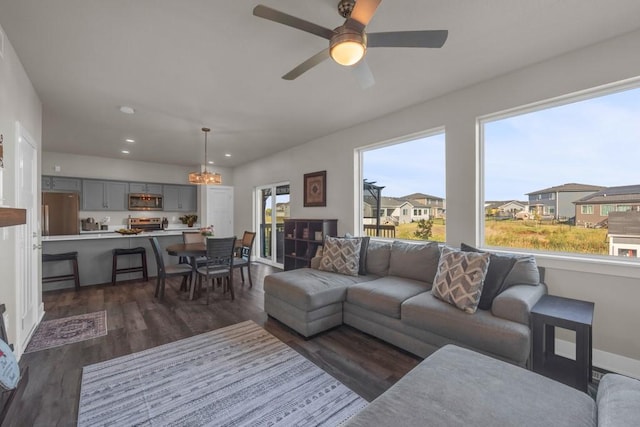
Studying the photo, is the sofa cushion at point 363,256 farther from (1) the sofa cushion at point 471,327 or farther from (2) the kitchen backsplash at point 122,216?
(2) the kitchen backsplash at point 122,216

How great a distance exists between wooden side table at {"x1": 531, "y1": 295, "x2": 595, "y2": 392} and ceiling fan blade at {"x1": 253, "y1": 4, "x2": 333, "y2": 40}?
7.84 ft

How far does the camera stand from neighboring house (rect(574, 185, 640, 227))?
2270mm

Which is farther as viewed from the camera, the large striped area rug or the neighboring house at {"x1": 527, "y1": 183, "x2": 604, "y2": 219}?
the neighboring house at {"x1": 527, "y1": 183, "x2": 604, "y2": 219}

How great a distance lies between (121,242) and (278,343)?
3.86 m

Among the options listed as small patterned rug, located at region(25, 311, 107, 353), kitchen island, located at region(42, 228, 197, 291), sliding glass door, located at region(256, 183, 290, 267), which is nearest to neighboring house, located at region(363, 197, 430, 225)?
sliding glass door, located at region(256, 183, 290, 267)

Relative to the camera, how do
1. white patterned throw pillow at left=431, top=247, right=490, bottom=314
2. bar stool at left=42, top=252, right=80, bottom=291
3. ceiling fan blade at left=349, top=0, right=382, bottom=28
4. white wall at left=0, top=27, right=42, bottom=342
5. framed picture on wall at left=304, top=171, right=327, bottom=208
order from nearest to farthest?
ceiling fan blade at left=349, top=0, right=382, bottom=28
white wall at left=0, top=27, right=42, bottom=342
white patterned throw pillow at left=431, top=247, right=490, bottom=314
bar stool at left=42, top=252, right=80, bottom=291
framed picture on wall at left=304, top=171, right=327, bottom=208

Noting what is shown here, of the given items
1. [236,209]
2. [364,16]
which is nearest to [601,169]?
[364,16]

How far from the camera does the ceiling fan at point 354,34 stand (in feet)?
4.96

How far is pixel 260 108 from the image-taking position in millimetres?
3678

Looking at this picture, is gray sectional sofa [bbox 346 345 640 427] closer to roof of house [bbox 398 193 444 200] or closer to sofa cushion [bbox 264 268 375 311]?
sofa cushion [bbox 264 268 375 311]

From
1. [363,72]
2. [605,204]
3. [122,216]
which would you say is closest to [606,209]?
[605,204]

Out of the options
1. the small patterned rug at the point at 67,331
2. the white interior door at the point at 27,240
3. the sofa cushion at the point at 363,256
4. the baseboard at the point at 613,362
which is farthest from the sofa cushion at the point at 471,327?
the white interior door at the point at 27,240

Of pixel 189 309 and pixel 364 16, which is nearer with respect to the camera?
pixel 364 16

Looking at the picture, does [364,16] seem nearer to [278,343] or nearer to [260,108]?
[260,108]
